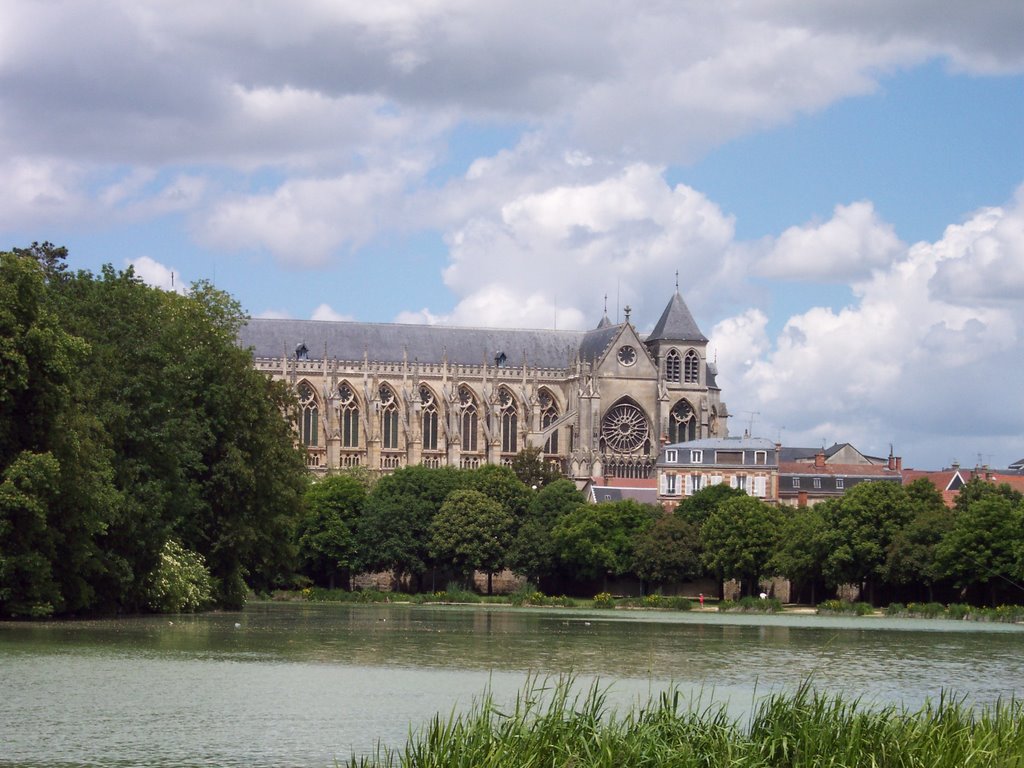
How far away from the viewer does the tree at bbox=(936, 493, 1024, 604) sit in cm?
7031

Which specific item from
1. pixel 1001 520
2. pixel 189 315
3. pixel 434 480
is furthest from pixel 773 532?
pixel 189 315

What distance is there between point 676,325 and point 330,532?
152 feet

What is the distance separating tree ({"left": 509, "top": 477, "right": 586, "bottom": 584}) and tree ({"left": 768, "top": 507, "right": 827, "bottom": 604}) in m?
15.9

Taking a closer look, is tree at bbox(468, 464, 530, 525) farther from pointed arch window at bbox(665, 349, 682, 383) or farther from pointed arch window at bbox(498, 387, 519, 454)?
pointed arch window at bbox(665, 349, 682, 383)

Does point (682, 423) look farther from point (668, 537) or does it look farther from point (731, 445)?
point (668, 537)

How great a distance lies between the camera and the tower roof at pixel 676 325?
446ft

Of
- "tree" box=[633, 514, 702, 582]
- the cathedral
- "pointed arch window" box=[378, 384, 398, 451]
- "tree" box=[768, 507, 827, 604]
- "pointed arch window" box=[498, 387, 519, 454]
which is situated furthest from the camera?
"pointed arch window" box=[498, 387, 519, 454]

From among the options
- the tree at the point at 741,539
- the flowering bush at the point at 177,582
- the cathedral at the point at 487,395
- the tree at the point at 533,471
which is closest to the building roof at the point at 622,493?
the tree at the point at 533,471

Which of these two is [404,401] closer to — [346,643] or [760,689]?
[346,643]

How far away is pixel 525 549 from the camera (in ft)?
320

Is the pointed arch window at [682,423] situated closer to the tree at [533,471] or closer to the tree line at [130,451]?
the tree at [533,471]

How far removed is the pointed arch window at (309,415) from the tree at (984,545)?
2687 inches

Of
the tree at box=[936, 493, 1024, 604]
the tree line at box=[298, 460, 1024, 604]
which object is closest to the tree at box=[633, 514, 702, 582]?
the tree line at box=[298, 460, 1024, 604]

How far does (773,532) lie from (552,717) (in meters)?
68.0
